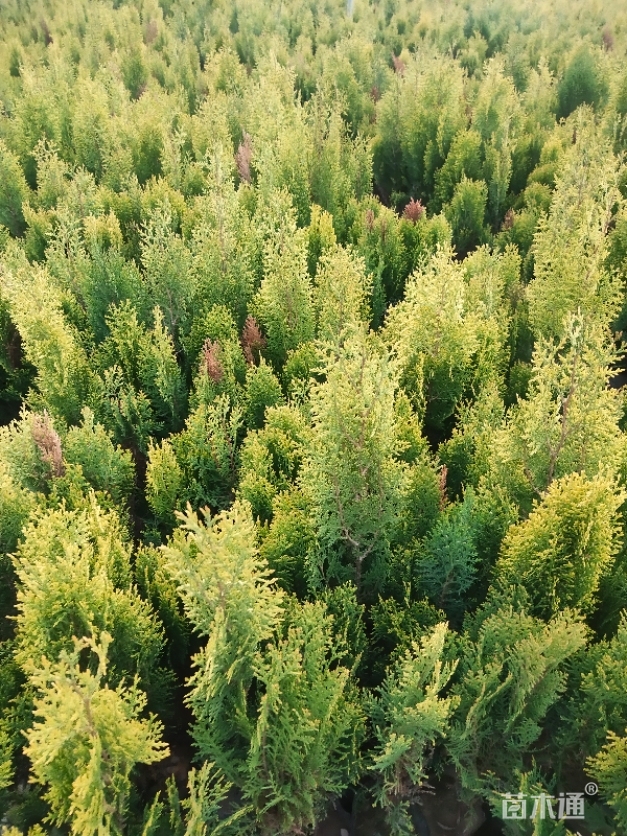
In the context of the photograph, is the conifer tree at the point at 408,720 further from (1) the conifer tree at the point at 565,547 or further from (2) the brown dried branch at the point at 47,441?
(2) the brown dried branch at the point at 47,441

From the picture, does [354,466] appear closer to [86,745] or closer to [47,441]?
[86,745]

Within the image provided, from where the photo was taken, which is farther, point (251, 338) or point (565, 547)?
point (251, 338)

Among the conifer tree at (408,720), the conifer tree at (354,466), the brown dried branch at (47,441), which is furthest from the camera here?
the brown dried branch at (47,441)

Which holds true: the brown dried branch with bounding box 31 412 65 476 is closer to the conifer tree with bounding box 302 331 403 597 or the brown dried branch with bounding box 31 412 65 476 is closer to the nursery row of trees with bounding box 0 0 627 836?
the nursery row of trees with bounding box 0 0 627 836

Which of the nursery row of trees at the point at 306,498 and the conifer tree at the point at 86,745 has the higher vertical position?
the nursery row of trees at the point at 306,498

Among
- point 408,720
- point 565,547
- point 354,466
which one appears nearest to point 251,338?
point 354,466

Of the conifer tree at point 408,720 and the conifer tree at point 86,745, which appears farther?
the conifer tree at point 408,720

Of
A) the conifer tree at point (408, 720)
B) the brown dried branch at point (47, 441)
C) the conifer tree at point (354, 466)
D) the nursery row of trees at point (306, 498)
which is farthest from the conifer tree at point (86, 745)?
the brown dried branch at point (47, 441)

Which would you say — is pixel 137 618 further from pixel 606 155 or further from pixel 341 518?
pixel 606 155

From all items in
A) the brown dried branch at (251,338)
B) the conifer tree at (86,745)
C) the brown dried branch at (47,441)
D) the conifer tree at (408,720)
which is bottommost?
the conifer tree at (86,745)
